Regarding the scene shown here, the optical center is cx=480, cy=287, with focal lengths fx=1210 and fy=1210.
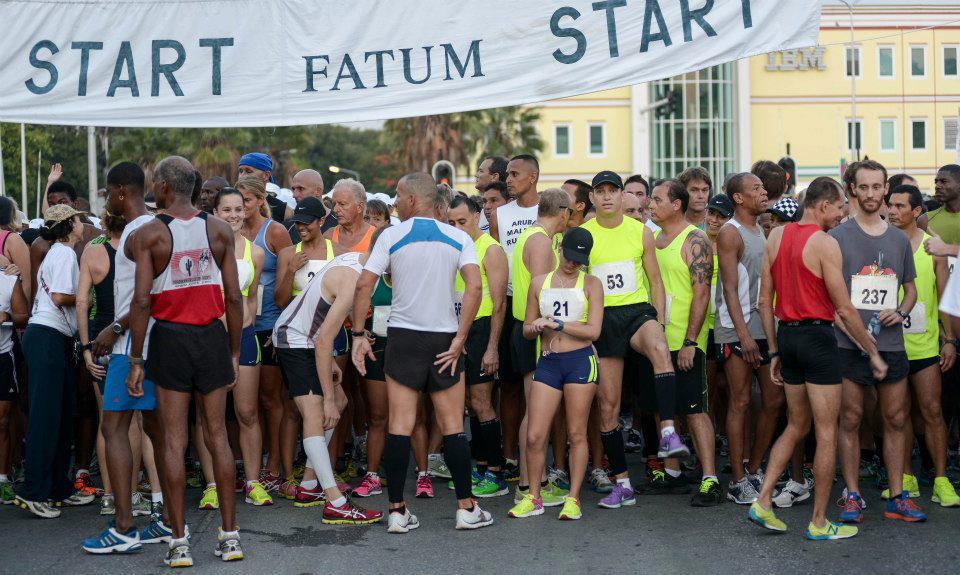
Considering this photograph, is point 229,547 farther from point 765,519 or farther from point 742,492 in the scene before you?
point 742,492

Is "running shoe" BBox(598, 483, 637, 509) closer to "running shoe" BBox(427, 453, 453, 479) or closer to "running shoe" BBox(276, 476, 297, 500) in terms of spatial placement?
"running shoe" BBox(427, 453, 453, 479)

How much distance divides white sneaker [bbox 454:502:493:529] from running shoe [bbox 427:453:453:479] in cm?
164

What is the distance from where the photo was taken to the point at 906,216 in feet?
27.4

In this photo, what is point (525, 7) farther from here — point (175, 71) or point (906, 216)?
point (906, 216)

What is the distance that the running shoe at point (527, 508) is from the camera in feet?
26.4

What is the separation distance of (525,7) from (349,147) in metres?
92.6

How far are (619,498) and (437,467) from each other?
6.06 ft

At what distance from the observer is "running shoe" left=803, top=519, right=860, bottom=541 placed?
23.5 feet

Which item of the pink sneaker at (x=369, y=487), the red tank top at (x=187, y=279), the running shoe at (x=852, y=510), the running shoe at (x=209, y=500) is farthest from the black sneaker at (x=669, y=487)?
the red tank top at (x=187, y=279)

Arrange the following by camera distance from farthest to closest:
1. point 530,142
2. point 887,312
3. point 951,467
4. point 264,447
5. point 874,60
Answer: point 874,60, point 530,142, point 264,447, point 951,467, point 887,312

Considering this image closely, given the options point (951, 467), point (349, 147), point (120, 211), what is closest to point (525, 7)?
point (120, 211)

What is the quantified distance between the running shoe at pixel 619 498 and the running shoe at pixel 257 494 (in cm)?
221

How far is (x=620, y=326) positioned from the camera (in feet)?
27.6

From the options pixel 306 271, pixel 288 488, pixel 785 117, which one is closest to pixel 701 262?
pixel 306 271
